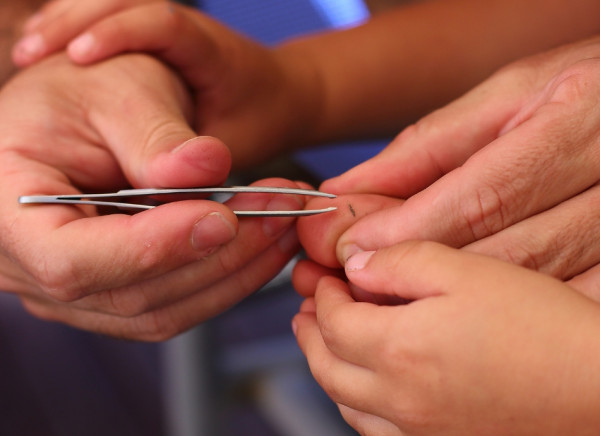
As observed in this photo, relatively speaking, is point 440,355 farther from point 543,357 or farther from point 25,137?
point 25,137

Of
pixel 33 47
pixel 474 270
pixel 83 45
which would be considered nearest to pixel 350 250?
pixel 474 270

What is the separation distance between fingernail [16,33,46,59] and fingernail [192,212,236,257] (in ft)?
1.36

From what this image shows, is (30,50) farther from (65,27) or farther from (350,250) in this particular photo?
(350,250)

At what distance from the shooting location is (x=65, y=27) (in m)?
0.74

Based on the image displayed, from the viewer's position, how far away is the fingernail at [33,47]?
2.44 feet

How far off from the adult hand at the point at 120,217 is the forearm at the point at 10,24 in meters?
0.23

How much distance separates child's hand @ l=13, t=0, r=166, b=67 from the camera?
29.2 inches

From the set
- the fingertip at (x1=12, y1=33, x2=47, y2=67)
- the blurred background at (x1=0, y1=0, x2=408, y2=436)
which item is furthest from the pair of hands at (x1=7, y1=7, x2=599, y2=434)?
the blurred background at (x1=0, y1=0, x2=408, y2=436)

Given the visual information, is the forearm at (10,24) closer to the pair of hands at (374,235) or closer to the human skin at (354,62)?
the human skin at (354,62)

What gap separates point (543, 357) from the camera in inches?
14.6

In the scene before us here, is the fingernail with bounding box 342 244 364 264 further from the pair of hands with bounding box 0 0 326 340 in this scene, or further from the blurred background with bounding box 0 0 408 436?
the blurred background with bounding box 0 0 408 436

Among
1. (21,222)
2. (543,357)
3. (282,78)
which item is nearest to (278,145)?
(282,78)

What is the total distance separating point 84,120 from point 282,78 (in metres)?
0.28

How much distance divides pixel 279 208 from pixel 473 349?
0.21m
